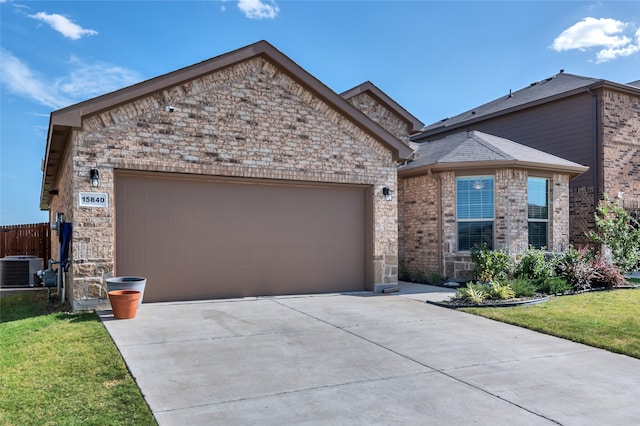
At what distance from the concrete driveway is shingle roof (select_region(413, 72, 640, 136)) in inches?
526

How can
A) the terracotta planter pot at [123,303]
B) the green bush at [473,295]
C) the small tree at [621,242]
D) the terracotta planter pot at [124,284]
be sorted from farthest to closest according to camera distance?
the small tree at [621,242]
the green bush at [473,295]
the terracotta planter pot at [124,284]
the terracotta planter pot at [123,303]

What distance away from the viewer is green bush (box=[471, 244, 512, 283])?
1212cm

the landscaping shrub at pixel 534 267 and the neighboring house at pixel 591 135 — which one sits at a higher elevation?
the neighboring house at pixel 591 135

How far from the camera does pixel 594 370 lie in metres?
5.61

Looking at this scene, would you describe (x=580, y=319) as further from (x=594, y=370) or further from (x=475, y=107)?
(x=475, y=107)

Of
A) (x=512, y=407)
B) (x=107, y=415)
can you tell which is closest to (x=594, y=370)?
(x=512, y=407)

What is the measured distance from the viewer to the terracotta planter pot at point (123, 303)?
26.2ft

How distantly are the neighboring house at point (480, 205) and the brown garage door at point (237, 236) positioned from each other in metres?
2.83

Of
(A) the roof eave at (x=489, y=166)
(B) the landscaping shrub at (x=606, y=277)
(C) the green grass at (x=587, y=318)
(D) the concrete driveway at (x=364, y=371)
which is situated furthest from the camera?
(A) the roof eave at (x=489, y=166)

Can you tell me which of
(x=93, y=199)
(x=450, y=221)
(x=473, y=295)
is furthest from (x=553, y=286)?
(x=93, y=199)

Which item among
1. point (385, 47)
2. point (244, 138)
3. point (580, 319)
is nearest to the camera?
point (580, 319)

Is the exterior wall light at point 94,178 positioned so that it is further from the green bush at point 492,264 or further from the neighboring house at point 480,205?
the green bush at point 492,264

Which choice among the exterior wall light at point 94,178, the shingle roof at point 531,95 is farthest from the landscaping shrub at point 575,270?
the exterior wall light at point 94,178

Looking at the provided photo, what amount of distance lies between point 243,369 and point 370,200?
23.6 ft
